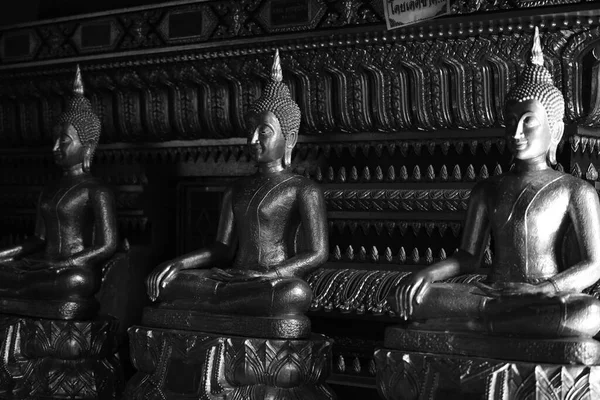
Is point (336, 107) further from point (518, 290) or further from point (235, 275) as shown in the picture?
point (518, 290)

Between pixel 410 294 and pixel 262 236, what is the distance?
3.11 feet

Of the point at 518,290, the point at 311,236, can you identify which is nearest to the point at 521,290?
the point at 518,290

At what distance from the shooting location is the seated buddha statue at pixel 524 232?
387 cm

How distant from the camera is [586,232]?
13.1ft

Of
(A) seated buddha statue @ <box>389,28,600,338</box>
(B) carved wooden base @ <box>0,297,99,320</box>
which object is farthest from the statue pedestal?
(A) seated buddha statue @ <box>389,28,600,338</box>

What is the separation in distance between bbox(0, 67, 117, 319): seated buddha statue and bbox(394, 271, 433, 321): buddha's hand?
1.89 metres

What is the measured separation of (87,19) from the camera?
6164 millimetres

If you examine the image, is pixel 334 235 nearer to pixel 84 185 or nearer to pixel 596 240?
pixel 84 185

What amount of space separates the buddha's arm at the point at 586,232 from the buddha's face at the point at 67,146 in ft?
8.69

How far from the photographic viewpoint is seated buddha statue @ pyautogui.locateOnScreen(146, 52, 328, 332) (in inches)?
177

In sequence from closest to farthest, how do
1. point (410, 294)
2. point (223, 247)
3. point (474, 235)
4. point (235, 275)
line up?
point (410, 294) < point (474, 235) < point (235, 275) < point (223, 247)

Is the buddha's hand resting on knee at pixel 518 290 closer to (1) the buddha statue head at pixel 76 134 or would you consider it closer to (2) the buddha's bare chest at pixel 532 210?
(2) the buddha's bare chest at pixel 532 210

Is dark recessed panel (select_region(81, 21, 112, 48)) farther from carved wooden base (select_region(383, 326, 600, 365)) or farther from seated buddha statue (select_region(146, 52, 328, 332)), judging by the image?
carved wooden base (select_region(383, 326, 600, 365))

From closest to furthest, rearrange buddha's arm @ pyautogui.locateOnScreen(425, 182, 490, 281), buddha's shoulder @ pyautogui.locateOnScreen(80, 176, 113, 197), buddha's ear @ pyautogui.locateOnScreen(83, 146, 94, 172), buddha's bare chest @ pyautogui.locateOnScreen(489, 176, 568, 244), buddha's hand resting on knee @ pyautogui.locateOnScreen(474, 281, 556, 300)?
buddha's hand resting on knee @ pyautogui.locateOnScreen(474, 281, 556, 300) → buddha's bare chest @ pyautogui.locateOnScreen(489, 176, 568, 244) → buddha's arm @ pyautogui.locateOnScreen(425, 182, 490, 281) → buddha's shoulder @ pyautogui.locateOnScreen(80, 176, 113, 197) → buddha's ear @ pyautogui.locateOnScreen(83, 146, 94, 172)
